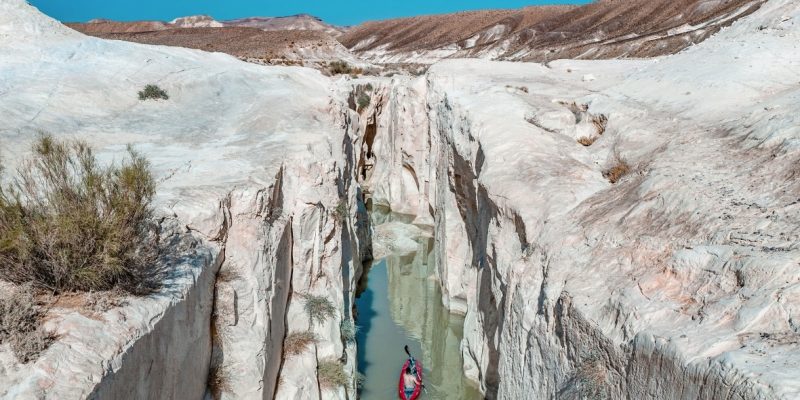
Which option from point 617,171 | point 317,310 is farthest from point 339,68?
point 617,171

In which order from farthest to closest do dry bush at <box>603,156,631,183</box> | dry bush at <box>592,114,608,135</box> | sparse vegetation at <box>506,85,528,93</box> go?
1. sparse vegetation at <box>506,85,528,93</box>
2. dry bush at <box>592,114,608,135</box>
3. dry bush at <box>603,156,631,183</box>

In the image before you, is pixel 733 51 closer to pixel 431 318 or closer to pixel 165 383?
pixel 431 318

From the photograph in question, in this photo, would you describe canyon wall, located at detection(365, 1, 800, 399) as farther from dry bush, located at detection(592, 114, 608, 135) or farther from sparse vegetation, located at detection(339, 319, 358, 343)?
sparse vegetation, located at detection(339, 319, 358, 343)

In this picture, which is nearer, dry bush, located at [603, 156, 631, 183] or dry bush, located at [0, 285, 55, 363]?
dry bush, located at [0, 285, 55, 363]

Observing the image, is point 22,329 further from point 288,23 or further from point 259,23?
point 259,23

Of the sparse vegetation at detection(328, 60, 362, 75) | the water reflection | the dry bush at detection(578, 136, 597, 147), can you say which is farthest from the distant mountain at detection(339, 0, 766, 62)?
the dry bush at detection(578, 136, 597, 147)

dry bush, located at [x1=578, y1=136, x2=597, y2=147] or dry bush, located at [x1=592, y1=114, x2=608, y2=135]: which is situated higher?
dry bush, located at [x1=592, y1=114, x2=608, y2=135]

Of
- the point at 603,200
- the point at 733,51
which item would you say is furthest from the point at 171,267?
the point at 733,51
